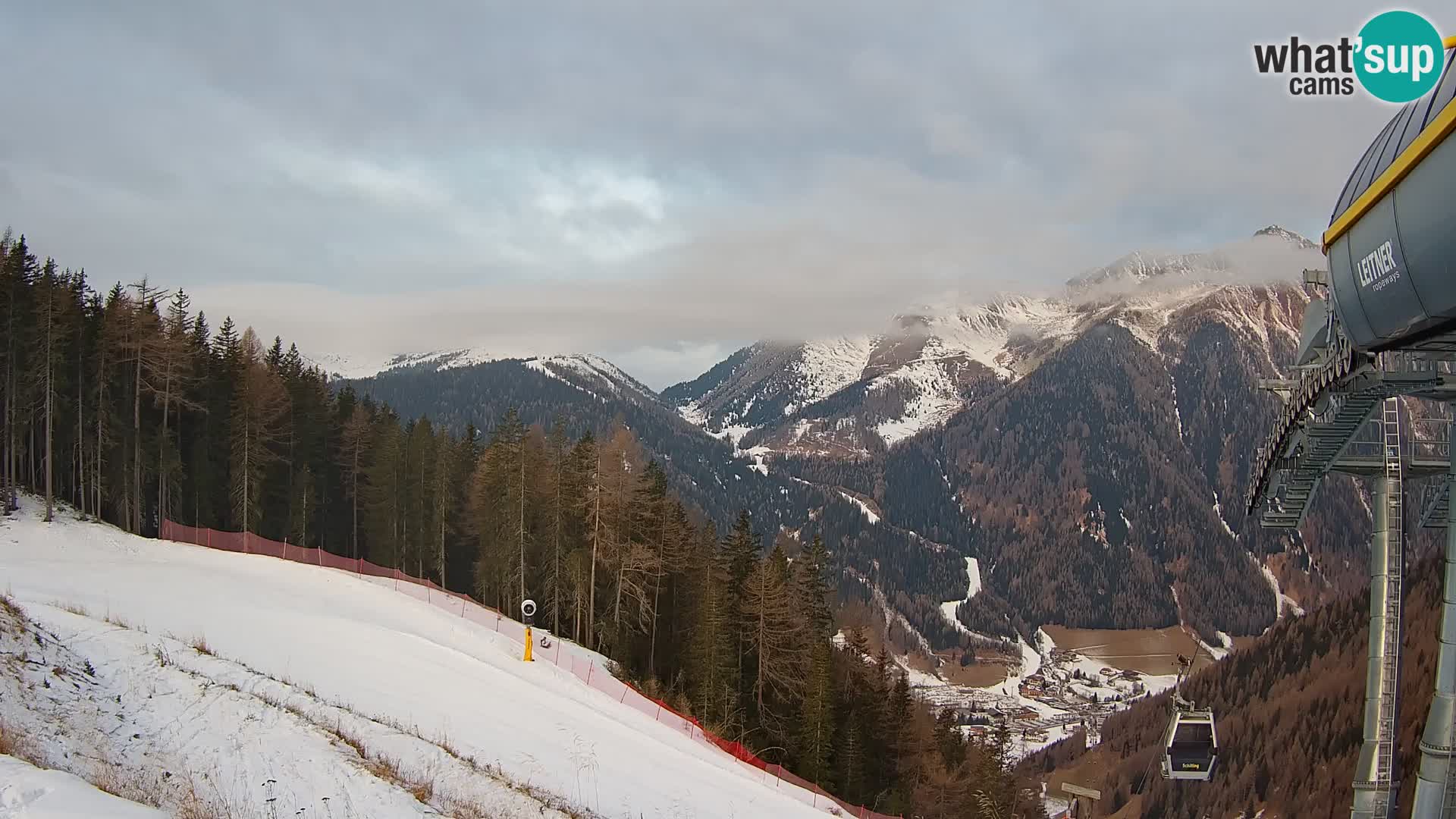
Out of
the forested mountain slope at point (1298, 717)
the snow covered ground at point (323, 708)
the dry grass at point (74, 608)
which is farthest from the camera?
the forested mountain slope at point (1298, 717)

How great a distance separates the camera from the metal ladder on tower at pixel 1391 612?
65.6 feet

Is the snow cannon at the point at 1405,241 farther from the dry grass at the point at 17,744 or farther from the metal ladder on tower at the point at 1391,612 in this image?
the metal ladder on tower at the point at 1391,612

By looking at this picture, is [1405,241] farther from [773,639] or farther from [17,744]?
[773,639]

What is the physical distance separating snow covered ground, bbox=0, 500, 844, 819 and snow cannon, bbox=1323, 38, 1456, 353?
10.9 meters

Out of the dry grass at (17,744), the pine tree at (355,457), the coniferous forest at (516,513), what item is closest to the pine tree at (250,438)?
the coniferous forest at (516,513)

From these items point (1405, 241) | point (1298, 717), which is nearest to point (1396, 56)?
point (1405, 241)

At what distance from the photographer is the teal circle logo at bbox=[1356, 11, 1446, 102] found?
11.2m

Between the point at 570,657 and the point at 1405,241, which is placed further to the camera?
the point at 570,657

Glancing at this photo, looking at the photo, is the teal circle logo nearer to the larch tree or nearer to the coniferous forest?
the coniferous forest

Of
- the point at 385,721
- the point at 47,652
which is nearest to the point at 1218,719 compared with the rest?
the point at 385,721

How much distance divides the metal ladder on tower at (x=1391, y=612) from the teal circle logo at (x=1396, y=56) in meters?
11.0

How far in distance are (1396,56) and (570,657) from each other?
1095 inches

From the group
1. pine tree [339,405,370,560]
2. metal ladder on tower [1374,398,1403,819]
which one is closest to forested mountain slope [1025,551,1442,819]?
metal ladder on tower [1374,398,1403,819]

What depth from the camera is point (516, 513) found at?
4338cm
